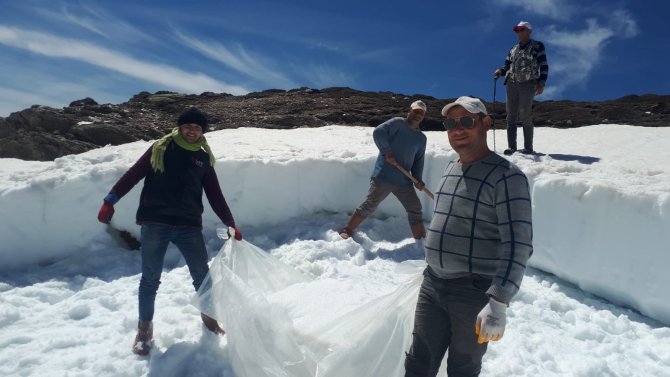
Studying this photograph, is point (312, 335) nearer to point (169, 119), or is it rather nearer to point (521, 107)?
point (521, 107)

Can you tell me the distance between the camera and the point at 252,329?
97.3 inches

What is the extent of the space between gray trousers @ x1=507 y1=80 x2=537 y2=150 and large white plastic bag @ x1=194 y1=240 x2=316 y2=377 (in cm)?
445

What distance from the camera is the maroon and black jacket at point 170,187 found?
9.65 feet

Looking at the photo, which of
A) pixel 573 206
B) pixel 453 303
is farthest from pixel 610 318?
pixel 453 303

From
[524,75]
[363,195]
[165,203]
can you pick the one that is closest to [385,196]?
[363,195]

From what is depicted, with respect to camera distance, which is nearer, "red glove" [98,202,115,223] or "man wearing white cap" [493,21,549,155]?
"red glove" [98,202,115,223]

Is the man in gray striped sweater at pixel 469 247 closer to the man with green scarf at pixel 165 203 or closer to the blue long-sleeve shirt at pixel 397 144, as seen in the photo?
the man with green scarf at pixel 165 203

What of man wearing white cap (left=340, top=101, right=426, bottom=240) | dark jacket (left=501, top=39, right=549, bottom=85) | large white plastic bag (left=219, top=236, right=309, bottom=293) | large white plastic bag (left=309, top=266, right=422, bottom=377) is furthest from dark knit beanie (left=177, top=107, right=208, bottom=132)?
dark jacket (left=501, top=39, right=549, bottom=85)

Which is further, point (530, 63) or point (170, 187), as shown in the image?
point (530, 63)

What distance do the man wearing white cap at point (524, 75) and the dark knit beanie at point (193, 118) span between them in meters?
4.16

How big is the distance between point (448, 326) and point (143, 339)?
6.80ft

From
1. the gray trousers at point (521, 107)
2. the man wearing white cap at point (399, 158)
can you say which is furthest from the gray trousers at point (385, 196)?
the gray trousers at point (521, 107)

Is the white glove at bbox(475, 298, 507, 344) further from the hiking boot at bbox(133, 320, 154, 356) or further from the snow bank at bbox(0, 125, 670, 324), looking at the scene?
the snow bank at bbox(0, 125, 670, 324)

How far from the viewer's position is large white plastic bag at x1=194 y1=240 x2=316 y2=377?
93.5 inches
